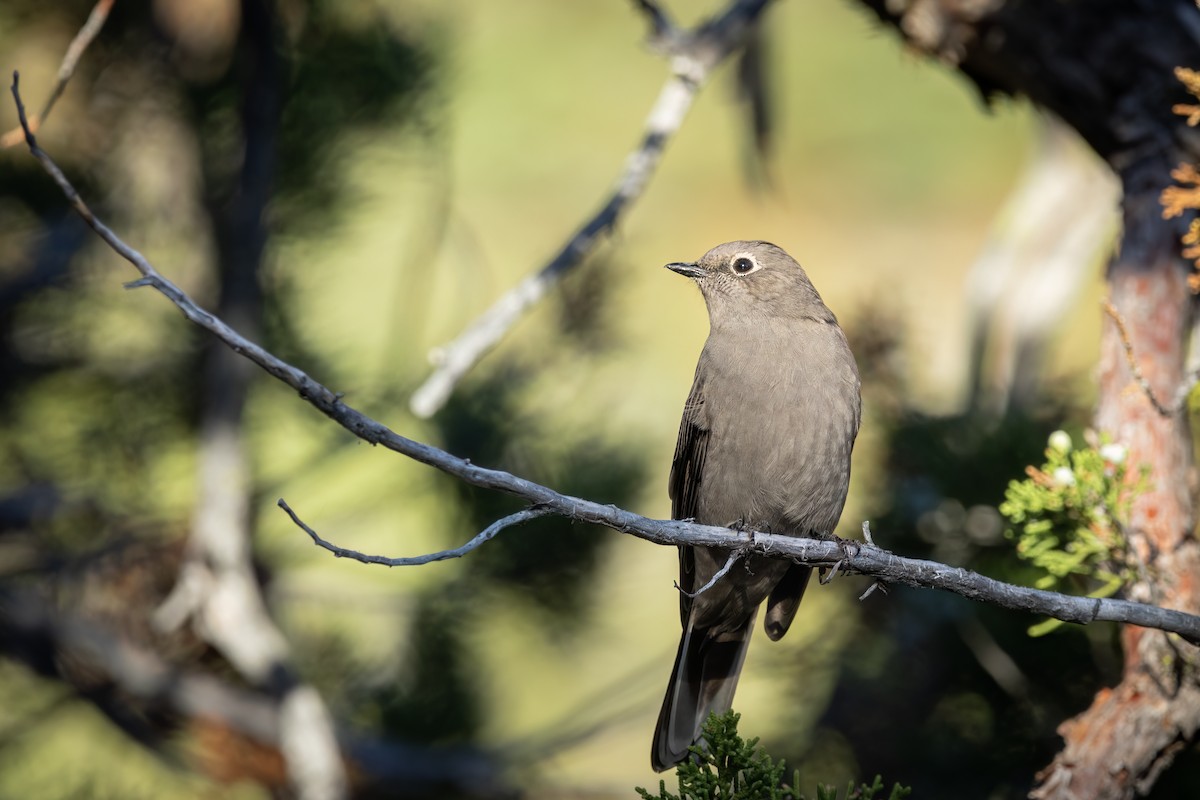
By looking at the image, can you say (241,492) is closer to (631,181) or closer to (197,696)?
(197,696)

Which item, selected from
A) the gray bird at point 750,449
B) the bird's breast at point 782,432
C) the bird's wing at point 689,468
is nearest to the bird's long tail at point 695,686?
the gray bird at point 750,449

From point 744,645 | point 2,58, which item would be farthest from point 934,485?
point 2,58

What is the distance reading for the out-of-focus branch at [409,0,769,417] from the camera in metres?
3.19

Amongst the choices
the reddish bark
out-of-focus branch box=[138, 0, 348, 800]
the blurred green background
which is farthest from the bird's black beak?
out-of-focus branch box=[138, 0, 348, 800]

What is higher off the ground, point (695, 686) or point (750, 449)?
point (750, 449)

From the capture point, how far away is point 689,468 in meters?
3.72

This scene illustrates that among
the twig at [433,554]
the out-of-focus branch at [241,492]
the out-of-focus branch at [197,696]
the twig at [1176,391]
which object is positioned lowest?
the out-of-focus branch at [197,696]

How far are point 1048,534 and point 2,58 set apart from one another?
11.7ft

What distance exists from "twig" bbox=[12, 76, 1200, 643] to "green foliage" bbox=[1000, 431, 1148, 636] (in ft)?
1.57

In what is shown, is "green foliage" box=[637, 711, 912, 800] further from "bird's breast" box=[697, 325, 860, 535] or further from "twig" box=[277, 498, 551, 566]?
"bird's breast" box=[697, 325, 860, 535]

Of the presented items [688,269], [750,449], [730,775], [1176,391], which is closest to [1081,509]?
[1176,391]

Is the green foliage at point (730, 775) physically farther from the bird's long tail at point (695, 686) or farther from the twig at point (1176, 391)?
the twig at point (1176, 391)

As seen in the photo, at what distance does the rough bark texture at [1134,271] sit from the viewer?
2869 millimetres

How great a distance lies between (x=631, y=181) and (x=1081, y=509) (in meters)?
1.47
